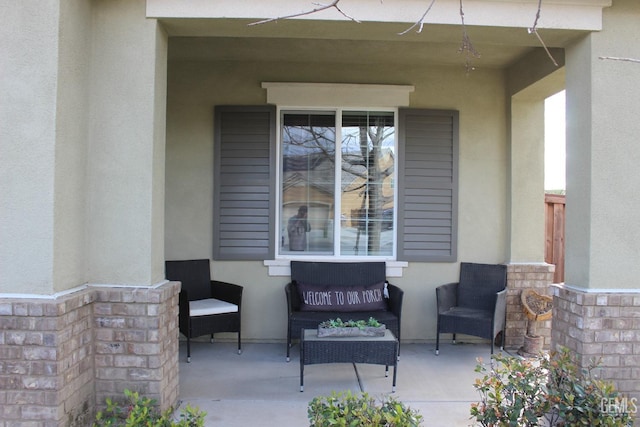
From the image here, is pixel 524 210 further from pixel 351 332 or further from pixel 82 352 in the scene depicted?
pixel 82 352

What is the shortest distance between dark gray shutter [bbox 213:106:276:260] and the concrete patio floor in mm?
1036

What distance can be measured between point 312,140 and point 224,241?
1.36 m

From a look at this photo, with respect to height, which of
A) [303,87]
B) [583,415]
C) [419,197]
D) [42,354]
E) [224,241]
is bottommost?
[583,415]

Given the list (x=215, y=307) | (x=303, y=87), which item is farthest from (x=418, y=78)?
(x=215, y=307)

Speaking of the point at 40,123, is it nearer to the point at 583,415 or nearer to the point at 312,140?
the point at 312,140

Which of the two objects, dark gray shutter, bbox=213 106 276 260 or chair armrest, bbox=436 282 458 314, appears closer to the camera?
chair armrest, bbox=436 282 458 314

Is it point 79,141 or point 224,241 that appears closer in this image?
point 79,141

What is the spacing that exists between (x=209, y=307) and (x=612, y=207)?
3263 millimetres

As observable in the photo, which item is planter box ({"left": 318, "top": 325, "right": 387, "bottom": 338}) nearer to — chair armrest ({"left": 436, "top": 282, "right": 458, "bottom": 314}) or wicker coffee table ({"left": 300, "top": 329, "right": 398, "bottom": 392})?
wicker coffee table ({"left": 300, "top": 329, "right": 398, "bottom": 392})

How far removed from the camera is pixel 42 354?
2.63m

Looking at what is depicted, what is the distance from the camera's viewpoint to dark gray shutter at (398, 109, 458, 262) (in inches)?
196

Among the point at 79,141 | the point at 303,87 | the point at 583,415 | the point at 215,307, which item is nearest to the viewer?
the point at 583,415

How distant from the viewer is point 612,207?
3.08 meters

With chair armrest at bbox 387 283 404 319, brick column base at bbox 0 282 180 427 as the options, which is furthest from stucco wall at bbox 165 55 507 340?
brick column base at bbox 0 282 180 427
